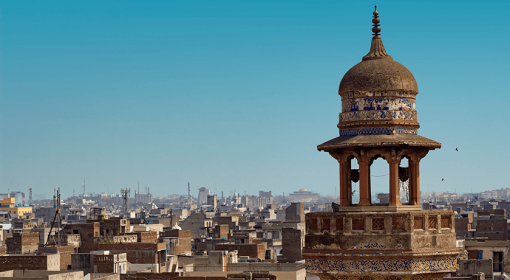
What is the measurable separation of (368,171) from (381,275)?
1309 millimetres

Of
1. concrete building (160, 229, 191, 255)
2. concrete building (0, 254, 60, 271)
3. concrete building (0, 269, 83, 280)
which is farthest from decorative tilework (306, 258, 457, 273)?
concrete building (160, 229, 191, 255)

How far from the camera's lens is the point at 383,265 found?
10.4 meters

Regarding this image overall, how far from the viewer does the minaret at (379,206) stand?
1044 cm

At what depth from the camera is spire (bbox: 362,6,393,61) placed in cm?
1135

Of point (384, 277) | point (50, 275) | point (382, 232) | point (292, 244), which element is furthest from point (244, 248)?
point (382, 232)

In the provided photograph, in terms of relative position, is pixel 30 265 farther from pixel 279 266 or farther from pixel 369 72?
pixel 369 72

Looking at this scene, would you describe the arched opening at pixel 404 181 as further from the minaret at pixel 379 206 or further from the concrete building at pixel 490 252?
the concrete building at pixel 490 252

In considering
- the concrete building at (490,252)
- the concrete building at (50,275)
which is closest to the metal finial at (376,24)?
the concrete building at (50,275)

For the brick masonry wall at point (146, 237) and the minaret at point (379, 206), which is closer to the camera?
the minaret at point (379, 206)

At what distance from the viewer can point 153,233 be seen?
192 feet

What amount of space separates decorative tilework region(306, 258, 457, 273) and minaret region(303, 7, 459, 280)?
0.01m

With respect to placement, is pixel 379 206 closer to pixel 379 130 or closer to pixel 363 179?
pixel 363 179

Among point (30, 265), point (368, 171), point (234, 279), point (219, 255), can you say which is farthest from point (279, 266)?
point (368, 171)

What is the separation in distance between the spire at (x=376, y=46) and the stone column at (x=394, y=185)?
4.48 ft
